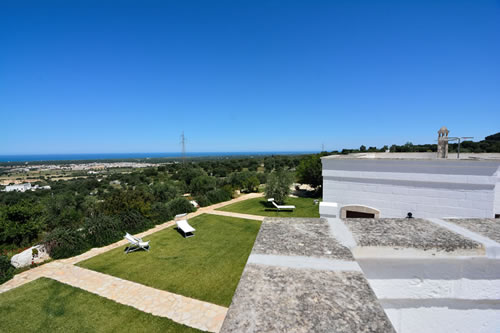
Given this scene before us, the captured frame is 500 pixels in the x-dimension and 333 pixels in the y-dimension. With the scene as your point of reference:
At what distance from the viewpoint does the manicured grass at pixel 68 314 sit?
19.5ft

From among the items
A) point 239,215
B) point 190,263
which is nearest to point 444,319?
point 190,263

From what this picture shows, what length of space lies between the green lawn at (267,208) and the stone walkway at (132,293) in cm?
985

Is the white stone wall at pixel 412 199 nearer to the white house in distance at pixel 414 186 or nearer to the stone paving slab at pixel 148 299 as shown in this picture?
the white house in distance at pixel 414 186

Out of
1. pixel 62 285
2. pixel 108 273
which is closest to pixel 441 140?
pixel 108 273

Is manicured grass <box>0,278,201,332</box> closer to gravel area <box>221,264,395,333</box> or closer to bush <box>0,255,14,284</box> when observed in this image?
bush <box>0,255,14,284</box>

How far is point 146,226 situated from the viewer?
46.3ft

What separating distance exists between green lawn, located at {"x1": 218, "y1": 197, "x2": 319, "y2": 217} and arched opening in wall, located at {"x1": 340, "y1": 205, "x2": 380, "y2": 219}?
10.1 meters

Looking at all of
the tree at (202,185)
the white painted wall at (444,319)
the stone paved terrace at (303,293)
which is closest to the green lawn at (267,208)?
the tree at (202,185)

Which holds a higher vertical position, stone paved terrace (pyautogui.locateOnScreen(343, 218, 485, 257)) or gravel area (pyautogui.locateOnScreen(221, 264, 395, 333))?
stone paved terrace (pyautogui.locateOnScreen(343, 218, 485, 257))

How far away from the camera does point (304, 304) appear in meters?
0.99

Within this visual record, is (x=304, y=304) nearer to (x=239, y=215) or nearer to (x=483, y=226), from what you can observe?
(x=483, y=226)

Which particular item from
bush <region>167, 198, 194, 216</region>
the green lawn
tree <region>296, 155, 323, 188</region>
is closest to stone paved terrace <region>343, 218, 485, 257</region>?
the green lawn

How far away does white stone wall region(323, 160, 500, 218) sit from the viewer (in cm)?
480

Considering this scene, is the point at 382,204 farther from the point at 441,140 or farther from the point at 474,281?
the point at 474,281
